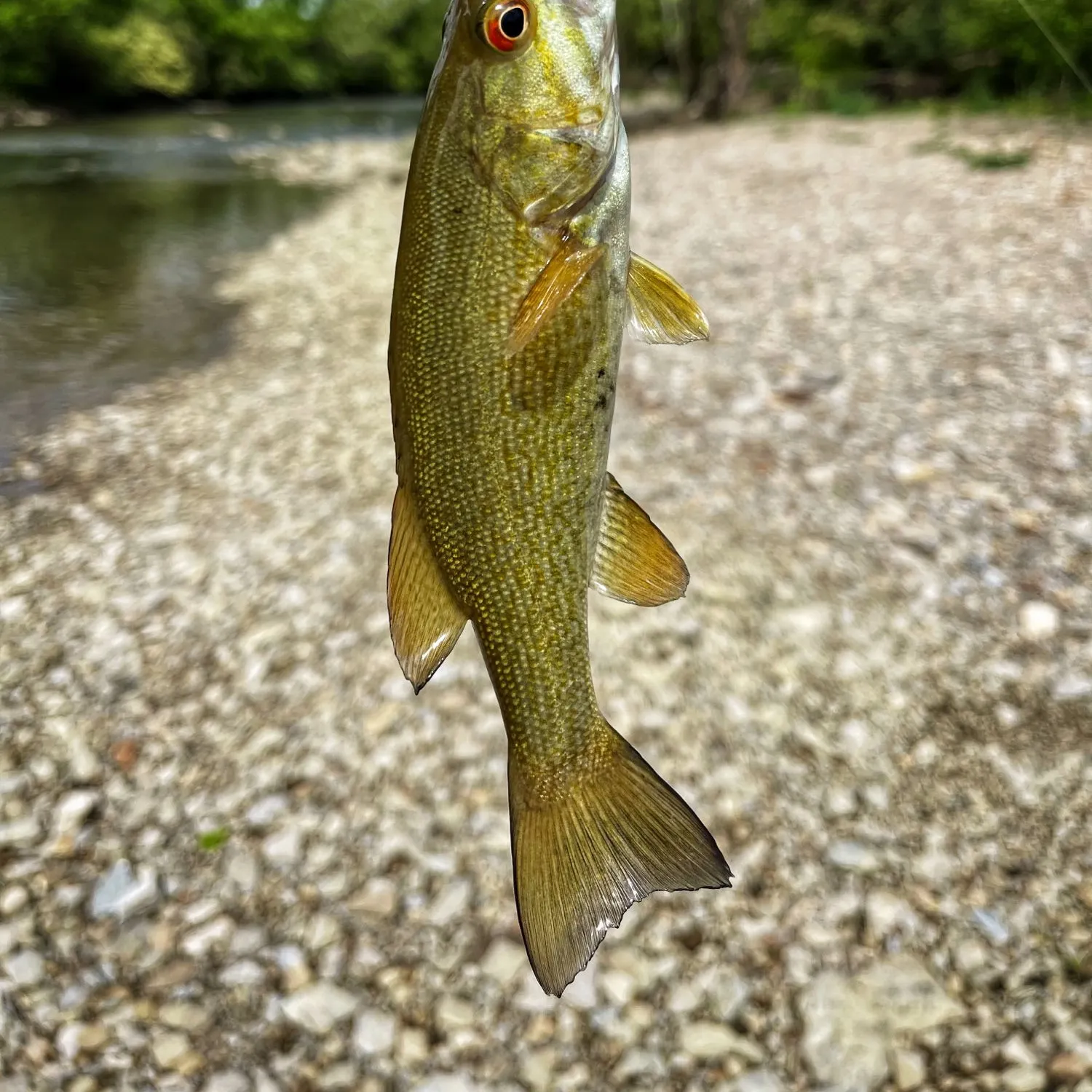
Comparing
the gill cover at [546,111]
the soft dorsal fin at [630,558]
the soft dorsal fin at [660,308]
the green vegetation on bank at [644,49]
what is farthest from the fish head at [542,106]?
the green vegetation on bank at [644,49]

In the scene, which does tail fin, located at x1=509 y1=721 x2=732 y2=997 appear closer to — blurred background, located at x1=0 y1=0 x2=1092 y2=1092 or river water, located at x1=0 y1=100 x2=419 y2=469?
blurred background, located at x1=0 y1=0 x2=1092 y2=1092

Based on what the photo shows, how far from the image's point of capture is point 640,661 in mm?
4301

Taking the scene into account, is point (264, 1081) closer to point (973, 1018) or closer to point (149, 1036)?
point (149, 1036)

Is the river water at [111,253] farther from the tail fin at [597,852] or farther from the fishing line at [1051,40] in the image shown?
the fishing line at [1051,40]

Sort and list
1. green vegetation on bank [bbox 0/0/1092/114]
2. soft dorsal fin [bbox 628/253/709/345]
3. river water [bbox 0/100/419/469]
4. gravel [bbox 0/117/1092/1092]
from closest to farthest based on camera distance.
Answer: soft dorsal fin [bbox 628/253/709/345] → gravel [bbox 0/117/1092/1092] → river water [bbox 0/100/419/469] → green vegetation on bank [bbox 0/0/1092/114]

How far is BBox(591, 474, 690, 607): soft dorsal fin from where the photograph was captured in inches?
66.2

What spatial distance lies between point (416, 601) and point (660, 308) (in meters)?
0.72

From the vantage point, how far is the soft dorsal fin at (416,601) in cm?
156

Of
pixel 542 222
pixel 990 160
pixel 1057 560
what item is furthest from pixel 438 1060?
pixel 990 160

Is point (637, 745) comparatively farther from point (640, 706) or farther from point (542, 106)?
point (542, 106)

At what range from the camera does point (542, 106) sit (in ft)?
5.10

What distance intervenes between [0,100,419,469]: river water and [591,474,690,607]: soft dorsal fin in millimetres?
6419

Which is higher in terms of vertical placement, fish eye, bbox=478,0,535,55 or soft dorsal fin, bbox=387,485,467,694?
fish eye, bbox=478,0,535,55

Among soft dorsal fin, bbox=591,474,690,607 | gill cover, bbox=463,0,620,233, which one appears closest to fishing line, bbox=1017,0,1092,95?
gill cover, bbox=463,0,620,233
